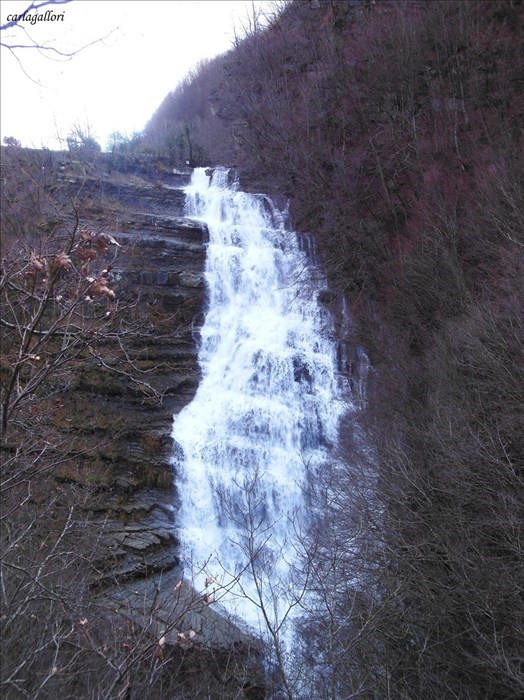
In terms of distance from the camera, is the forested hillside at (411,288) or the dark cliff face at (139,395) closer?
the forested hillside at (411,288)

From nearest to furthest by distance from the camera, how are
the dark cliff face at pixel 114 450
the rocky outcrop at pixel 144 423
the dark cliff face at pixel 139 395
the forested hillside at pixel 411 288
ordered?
the dark cliff face at pixel 114 450 < the forested hillside at pixel 411 288 < the rocky outcrop at pixel 144 423 < the dark cliff face at pixel 139 395

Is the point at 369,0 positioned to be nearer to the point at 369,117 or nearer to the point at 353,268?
the point at 369,117

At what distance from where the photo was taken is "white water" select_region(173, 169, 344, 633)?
34.9 feet

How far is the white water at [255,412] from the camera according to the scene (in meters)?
10.6

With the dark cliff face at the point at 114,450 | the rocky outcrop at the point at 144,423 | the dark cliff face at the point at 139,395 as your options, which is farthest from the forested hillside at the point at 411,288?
the dark cliff face at the point at 139,395

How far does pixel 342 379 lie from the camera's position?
1320 centimetres

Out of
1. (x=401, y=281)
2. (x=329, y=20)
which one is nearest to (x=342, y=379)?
(x=401, y=281)

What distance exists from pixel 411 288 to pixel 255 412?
19.0 feet

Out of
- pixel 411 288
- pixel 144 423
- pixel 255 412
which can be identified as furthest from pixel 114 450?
pixel 411 288

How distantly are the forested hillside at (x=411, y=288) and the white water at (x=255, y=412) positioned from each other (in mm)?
1450

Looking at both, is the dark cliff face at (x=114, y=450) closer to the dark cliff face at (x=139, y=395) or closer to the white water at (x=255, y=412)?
the dark cliff face at (x=139, y=395)

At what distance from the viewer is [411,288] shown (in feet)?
41.7

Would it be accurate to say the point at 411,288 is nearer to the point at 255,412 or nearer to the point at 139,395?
the point at 255,412

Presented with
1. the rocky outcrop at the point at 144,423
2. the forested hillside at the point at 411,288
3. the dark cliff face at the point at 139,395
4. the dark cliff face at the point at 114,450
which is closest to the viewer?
the dark cliff face at the point at 114,450
